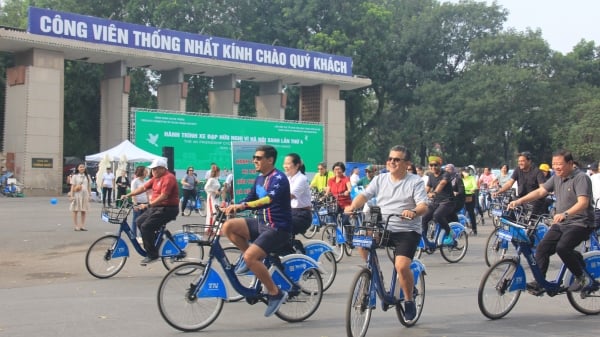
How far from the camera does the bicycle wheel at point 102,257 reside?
10703 millimetres

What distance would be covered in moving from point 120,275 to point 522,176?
22.2 feet

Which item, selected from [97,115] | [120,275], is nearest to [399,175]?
[120,275]

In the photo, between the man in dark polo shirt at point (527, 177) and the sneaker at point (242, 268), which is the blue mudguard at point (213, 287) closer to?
the sneaker at point (242, 268)

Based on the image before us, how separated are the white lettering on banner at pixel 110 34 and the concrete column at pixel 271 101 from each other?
10827mm

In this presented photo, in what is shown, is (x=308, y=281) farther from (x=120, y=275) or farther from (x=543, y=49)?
(x=543, y=49)

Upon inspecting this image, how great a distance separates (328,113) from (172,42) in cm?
1218

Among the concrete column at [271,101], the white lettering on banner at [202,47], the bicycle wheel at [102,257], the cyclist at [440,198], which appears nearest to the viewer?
the bicycle wheel at [102,257]

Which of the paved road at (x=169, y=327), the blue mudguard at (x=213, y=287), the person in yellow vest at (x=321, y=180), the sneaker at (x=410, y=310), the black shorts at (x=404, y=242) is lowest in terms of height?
the paved road at (x=169, y=327)

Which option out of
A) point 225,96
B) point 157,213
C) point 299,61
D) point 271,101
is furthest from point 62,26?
point 157,213

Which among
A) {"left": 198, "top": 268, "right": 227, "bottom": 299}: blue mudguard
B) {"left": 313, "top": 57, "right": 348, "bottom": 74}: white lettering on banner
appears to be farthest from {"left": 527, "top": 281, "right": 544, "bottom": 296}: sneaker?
{"left": 313, "top": 57, "right": 348, "bottom": 74}: white lettering on banner

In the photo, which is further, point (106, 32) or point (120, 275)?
point (106, 32)

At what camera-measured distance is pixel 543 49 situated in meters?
51.7

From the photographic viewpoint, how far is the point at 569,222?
805cm

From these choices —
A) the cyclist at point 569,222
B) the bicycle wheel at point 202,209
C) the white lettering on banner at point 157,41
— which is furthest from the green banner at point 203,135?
the cyclist at point 569,222
